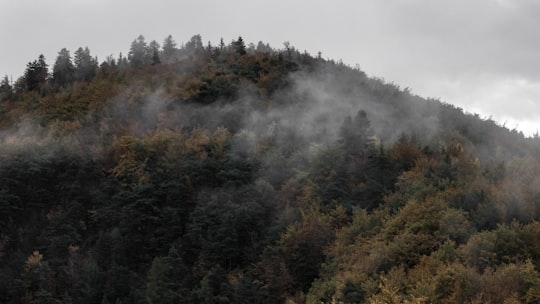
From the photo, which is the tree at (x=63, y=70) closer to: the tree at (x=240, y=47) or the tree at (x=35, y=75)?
the tree at (x=35, y=75)

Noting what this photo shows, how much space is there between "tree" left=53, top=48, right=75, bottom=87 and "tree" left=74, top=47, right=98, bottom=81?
950 mm

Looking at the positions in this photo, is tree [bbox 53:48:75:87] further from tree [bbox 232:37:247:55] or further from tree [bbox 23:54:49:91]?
tree [bbox 232:37:247:55]

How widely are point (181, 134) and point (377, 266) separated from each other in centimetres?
3361

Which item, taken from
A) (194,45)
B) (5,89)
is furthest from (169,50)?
(5,89)

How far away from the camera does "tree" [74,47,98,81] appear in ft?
282

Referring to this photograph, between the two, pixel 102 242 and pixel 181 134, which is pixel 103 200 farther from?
pixel 181 134

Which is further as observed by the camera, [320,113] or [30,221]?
[320,113]

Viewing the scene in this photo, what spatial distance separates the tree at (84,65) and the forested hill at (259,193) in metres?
5.58

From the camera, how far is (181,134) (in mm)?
63938

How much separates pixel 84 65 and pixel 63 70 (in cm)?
338

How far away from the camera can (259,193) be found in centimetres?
5325

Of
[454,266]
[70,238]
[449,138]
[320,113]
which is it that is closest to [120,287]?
[70,238]

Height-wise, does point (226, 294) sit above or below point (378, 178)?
below

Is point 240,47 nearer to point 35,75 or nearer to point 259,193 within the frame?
point 35,75
